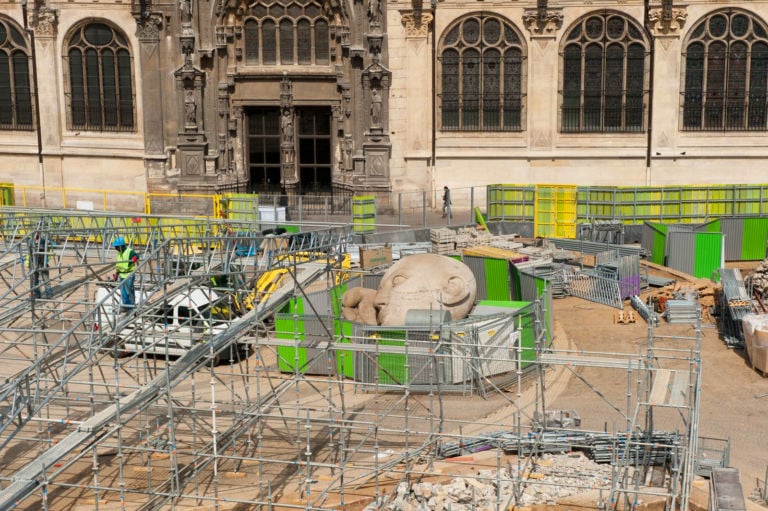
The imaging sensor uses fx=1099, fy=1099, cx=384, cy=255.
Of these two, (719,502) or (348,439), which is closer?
(719,502)

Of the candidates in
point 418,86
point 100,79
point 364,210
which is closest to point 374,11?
point 418,86

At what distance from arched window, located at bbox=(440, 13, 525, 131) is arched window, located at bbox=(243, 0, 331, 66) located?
4.51 meters

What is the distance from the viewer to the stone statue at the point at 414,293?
23939mm

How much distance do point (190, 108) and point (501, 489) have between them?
84.7 ft

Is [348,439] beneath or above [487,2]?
beneath

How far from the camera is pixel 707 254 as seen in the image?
32.0m

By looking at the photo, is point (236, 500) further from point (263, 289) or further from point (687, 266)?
point (687, 266)

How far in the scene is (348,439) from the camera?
65.6 ft

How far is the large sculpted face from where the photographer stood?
78.5 feet

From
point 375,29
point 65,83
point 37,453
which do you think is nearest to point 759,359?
point 37,453

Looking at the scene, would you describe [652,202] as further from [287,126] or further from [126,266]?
[126,266]

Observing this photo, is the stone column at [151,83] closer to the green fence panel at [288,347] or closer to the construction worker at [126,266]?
the construction worker at [126,266]

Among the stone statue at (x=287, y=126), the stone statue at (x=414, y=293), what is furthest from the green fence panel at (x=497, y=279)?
the stone statue at (x=287, y=126)

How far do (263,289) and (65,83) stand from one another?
62.9 ft
